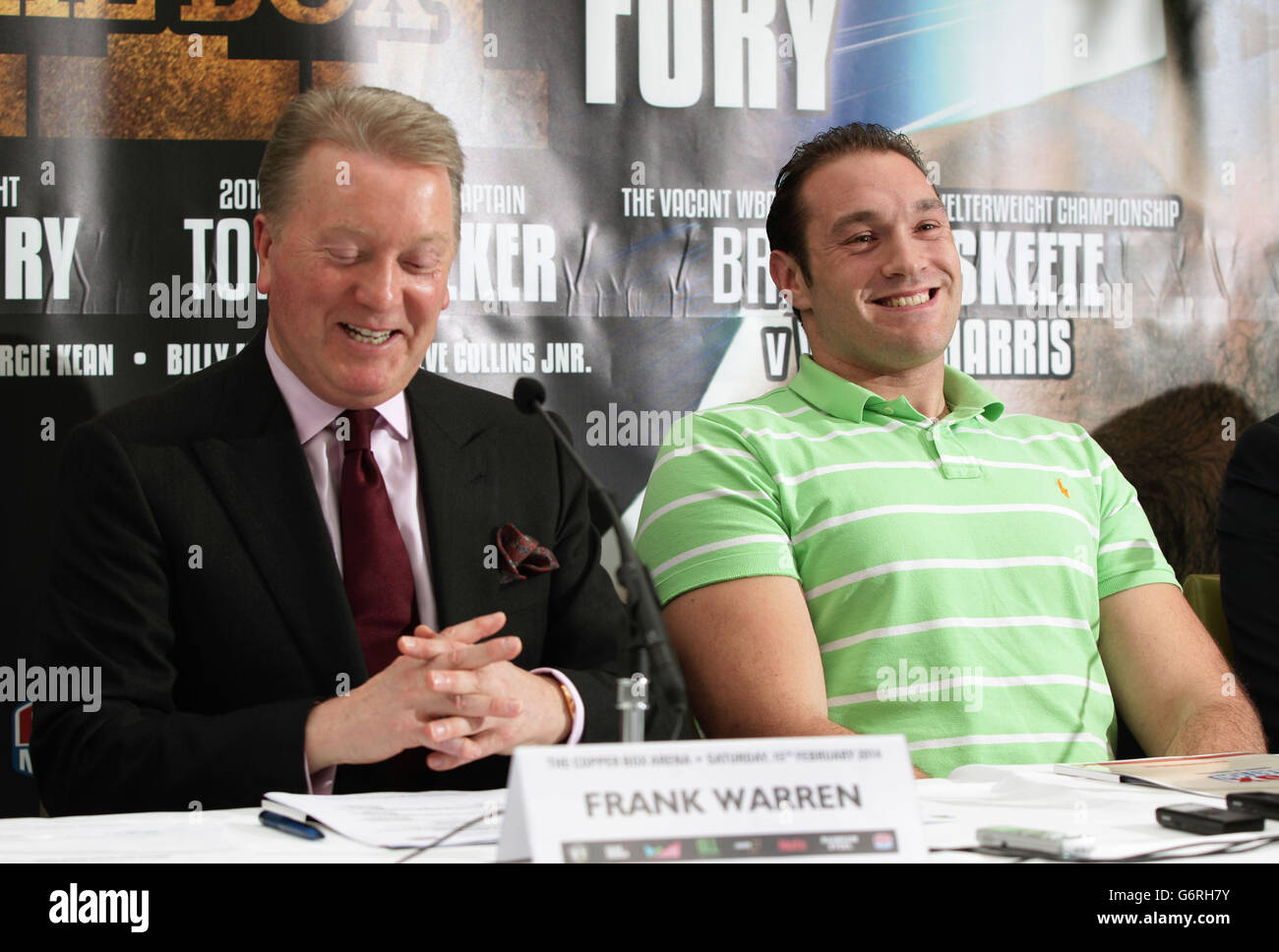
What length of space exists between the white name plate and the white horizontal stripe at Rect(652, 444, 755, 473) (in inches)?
40.0

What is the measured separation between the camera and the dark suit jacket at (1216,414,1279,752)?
84.4 inches

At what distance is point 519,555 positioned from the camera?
5.59 ft

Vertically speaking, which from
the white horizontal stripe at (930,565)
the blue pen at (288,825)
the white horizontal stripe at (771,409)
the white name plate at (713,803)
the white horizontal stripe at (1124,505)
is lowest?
the blue pen at (288,825)

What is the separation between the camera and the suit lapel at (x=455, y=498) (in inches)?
65.6

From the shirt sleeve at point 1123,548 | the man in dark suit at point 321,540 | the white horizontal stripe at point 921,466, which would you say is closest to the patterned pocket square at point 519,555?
the man in dark suit at point 321,540

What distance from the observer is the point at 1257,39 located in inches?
108

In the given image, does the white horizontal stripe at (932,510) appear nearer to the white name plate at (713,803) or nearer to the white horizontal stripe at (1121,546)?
the white horizontal stripe at (1121,546)

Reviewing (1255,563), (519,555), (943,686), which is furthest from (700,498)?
(1255,563)

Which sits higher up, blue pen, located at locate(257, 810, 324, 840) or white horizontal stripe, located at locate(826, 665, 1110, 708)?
blue pen, located at locate(257, 810, 324, 840)

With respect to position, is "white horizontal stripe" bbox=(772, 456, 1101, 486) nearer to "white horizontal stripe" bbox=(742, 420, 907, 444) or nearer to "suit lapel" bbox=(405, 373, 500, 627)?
"white horizontal stripe" bbox=(742, 420, 907, 444)

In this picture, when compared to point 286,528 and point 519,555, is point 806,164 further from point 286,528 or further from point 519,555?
point 286,528

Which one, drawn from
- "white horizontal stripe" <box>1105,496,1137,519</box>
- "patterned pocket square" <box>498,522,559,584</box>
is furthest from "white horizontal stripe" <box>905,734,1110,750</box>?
"patterned pocket square" <box>498,522,559,584</box>

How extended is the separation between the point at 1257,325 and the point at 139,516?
2346 millimetres

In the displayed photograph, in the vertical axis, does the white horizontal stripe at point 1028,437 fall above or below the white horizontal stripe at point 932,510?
above
